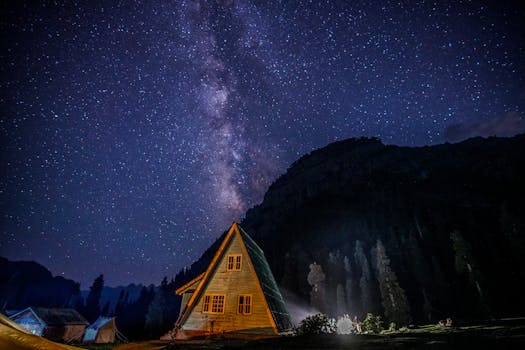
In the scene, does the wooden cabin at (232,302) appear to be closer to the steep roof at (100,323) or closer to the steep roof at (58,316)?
the steep roof at (100,323)

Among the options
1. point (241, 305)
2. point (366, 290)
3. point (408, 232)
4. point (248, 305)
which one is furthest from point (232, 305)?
point (408, 232)

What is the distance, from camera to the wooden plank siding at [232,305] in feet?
51.1

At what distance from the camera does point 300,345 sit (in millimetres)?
6262

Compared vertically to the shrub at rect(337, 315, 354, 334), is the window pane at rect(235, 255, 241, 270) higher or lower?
higher

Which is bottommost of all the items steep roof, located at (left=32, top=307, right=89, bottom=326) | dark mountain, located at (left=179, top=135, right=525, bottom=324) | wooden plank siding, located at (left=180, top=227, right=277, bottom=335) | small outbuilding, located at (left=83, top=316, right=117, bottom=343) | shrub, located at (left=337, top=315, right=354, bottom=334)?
small outbuilding, located at (left=83, top=316, right=117, bottom=343)

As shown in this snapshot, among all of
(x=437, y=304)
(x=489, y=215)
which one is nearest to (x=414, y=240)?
(x=437, y=304)

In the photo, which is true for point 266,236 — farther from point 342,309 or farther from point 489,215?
point 489,215

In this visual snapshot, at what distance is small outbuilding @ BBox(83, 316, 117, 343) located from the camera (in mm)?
50438

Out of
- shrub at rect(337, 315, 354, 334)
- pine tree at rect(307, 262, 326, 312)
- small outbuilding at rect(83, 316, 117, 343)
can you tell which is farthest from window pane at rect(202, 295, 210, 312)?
pine tree at rect(307, 262, 326, 312)

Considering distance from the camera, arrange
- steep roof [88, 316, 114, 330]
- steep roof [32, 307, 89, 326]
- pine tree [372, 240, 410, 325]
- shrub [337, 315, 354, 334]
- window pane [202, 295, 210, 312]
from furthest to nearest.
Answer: steep roof [88, 316, 114, 330] < steep roof [32, 307, 89, 326] < pine tree [372, 240, 410, 325] < shrub [337, 315, 354, 334] < window pane [202, 295, 210, 312]

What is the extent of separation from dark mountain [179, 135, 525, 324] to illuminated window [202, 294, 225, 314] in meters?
40.8

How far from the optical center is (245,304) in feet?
54.1

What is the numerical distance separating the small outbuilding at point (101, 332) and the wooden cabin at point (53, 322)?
9.83ft

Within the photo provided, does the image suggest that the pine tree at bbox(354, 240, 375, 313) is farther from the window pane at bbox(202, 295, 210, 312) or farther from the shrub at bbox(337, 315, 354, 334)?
the window pane at bbox(202, 295, 210, 312)
